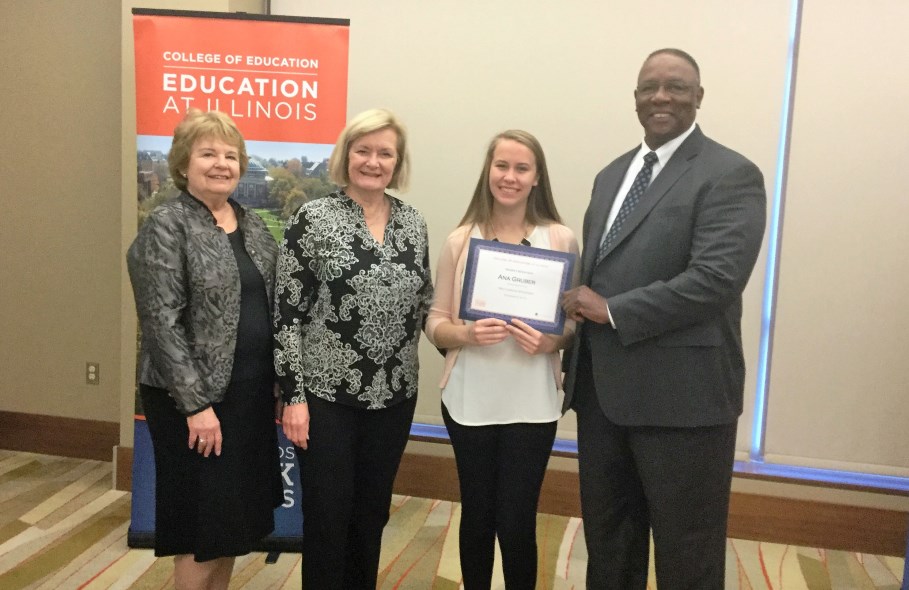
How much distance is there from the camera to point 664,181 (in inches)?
65.3

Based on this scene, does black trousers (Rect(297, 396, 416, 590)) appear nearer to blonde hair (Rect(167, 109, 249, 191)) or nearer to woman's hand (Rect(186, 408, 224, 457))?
woman's hand (Rect(186, 408, 224, 457))

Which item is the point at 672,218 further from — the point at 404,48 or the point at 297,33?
the point at 404,48

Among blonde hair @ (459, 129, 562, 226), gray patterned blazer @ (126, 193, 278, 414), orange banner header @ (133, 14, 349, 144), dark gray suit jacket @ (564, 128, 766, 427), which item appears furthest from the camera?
orange banner header @ (133, 14, 349, 144)

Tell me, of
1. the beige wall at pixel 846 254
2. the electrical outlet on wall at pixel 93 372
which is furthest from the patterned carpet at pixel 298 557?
the electrical outlet on wall at pixel 93 372

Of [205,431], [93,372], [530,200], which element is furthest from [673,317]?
[93,372]

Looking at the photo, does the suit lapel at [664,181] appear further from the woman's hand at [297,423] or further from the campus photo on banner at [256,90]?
the campus photo on banner at [256,90]

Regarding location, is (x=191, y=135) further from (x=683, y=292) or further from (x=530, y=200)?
(x=683, y=292)

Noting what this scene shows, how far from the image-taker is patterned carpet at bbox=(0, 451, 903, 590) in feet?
8.25

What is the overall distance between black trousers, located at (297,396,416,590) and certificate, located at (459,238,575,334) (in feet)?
1.35

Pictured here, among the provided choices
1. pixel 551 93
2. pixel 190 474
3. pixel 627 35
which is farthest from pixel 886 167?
pixel 190 474

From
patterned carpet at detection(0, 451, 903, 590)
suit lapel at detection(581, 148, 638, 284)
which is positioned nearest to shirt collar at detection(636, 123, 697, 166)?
suit lapel at detection(581, 148, 638, 284)

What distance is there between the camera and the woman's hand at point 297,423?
178cm

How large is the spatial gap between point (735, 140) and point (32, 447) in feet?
→ 13.1

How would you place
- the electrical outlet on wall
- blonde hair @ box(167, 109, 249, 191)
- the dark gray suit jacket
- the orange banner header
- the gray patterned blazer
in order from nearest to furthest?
1. the dark gray suit jacket
2. the gray patterned blazer
3. blonde hair @ box(167, 109, 249, 191)
4. the orange banner header
5. the electrical outlet on wall
